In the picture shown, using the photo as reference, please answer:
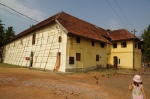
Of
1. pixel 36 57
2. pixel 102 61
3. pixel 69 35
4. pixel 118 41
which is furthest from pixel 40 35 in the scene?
pixel 118 41

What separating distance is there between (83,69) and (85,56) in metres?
1.94

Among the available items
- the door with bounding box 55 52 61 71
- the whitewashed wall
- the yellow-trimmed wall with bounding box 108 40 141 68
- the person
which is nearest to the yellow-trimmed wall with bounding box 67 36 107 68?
the whitewashed wall

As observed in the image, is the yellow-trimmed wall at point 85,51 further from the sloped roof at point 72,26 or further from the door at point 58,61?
the door at point 58,61

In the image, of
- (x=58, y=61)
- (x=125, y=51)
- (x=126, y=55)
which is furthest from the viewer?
(x=125, y=51)

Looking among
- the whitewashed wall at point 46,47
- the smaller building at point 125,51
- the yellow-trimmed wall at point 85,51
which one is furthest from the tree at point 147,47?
the whitewashed wall at point 46,47

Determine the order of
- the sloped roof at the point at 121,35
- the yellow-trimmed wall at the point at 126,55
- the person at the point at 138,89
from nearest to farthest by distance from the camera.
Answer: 1. the person at the point at 138,89
2. the yellow-trimmed wall at the point at 126,55
3. the sloped roof at the point at 121,35

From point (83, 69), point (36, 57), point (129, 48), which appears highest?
point (129, 48)

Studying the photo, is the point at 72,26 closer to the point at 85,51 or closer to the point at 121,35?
the point at 85,51

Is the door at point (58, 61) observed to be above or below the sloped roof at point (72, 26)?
below

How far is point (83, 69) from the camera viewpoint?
74.3 feet

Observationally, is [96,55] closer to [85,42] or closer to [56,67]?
[85,42]

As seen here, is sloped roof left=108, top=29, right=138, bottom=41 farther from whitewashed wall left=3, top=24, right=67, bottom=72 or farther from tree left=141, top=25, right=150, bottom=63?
whitewashed wall left=3, top=24, right=67, bottom=72

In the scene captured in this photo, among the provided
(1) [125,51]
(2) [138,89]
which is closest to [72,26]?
(1) [125,51]

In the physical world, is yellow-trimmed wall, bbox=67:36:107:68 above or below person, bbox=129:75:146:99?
above
